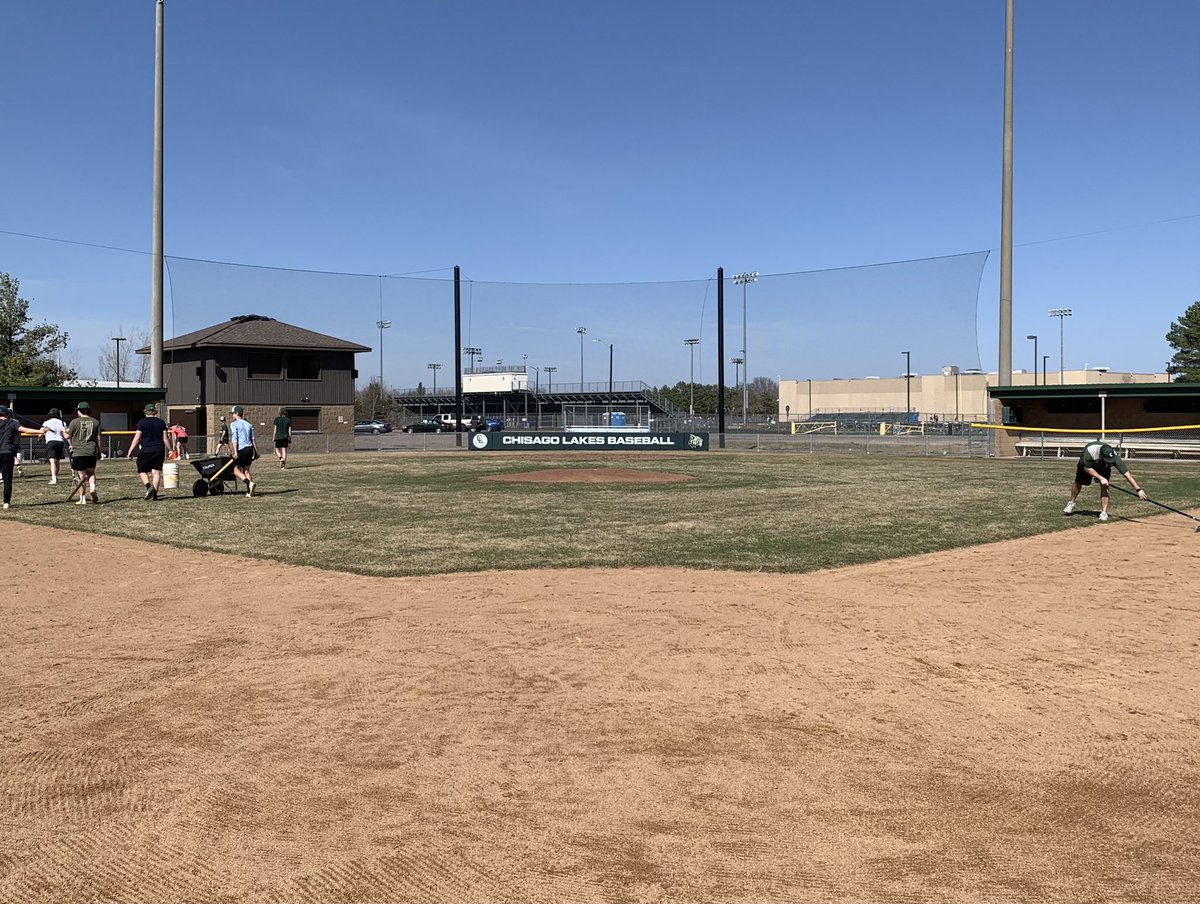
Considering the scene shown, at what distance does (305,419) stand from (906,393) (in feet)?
295

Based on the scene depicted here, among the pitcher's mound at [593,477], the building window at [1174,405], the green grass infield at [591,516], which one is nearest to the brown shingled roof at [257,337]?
the green grass infield at [591,516]

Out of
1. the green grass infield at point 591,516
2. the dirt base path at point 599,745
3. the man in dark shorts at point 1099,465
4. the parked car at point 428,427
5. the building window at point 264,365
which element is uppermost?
the building window at point 264,365

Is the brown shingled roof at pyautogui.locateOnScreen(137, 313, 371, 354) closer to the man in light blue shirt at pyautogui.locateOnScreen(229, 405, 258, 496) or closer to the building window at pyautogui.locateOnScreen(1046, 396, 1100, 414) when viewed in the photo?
the man in light blue shirt at pyautogui.locateOnScreen(229, 405, 258, 496)

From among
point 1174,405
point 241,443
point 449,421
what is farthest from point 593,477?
point 449,421

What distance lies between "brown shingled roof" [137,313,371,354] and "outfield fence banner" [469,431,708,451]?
1046 centimetres

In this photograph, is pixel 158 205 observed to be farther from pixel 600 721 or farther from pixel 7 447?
pixel 600 721

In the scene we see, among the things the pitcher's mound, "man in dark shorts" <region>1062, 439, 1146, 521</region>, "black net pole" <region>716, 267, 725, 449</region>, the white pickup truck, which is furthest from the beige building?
"man in dark shorts" <region>1062, 439, 1146, 521</region>

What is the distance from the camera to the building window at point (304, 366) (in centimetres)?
4912

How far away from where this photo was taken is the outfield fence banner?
144ft

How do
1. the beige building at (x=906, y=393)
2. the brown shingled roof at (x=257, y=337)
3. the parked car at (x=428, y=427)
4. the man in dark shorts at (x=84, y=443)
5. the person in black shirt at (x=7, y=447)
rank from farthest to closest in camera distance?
the beige building at (x=906, y=393)
the parked car at (x=428, y=427)
the brown shingled roof at (x=257, y=337)
the person in black shirt at (x=7, y=447)
the man in dark shorts at (x=84, y=443)

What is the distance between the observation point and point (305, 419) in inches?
1939

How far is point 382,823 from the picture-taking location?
4598 millimetres

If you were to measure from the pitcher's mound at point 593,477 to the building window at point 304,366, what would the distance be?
76.1 ft

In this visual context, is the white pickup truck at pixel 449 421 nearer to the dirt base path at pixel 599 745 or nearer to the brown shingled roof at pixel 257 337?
the brown shingled roof at pixel 257 337
